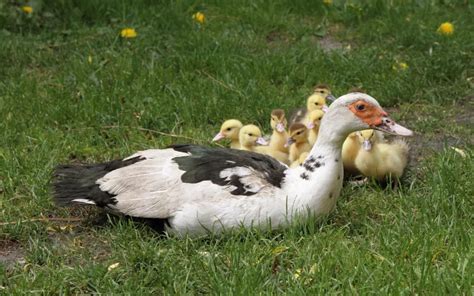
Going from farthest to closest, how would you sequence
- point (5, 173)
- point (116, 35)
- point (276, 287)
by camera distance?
point (116, 35) → point (5, 173) → point (276, 287)

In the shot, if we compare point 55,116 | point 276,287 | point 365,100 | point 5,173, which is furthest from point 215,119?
point 276,287

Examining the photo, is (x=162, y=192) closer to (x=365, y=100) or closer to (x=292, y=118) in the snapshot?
(x=365, y=100)

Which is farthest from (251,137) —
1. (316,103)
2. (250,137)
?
(316,103)

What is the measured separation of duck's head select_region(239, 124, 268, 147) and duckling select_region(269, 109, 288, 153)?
0.18 m

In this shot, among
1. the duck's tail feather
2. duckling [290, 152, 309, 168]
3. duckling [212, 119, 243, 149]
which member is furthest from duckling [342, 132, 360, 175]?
the duck's tail feather

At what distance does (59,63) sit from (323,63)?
2.23 meters

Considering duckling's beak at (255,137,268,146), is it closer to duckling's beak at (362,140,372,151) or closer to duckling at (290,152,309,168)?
duckling at (290,152,309,168)

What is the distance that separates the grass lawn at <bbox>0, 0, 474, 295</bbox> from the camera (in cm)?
430

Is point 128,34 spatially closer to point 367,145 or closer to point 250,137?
point 250,137

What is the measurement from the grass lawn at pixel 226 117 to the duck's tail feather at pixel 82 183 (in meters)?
0.16

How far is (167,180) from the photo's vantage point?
4.86m

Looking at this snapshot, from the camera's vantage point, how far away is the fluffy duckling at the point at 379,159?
5441 millimetres

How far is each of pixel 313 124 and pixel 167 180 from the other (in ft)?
4.42

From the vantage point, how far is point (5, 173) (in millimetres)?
5746
